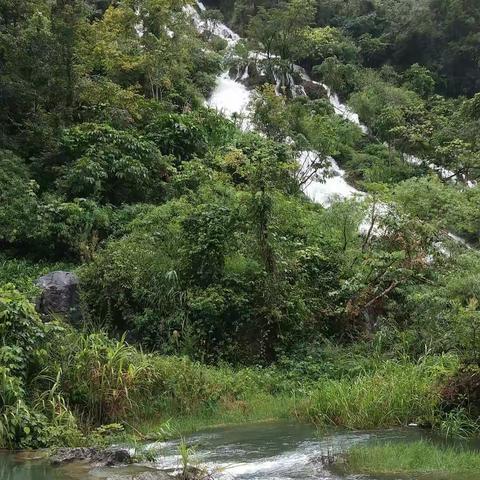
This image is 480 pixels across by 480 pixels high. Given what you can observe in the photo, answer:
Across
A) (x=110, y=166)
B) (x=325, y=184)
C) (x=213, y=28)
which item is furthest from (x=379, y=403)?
(x=213, y=28)

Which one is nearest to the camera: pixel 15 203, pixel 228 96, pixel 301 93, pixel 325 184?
pixel 15 203

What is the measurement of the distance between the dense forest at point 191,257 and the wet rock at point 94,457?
101 centimetres

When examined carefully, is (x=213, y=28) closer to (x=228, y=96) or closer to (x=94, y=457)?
(x=228, y=96)

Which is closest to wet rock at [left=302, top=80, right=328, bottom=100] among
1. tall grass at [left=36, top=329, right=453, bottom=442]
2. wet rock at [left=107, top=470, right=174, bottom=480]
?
tall grass at [left=36, top=329, right=453, bottom=442]

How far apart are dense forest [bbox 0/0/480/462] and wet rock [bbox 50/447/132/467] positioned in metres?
1.01

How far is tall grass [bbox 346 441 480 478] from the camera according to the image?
6.43 metres

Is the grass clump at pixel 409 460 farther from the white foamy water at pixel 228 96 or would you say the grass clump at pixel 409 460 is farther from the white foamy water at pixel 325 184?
the white foamy water at pixel 228 96

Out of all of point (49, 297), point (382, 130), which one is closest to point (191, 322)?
point (49, 297)

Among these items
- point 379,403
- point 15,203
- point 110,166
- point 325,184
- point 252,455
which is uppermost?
point 325,184

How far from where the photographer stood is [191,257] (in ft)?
43.9

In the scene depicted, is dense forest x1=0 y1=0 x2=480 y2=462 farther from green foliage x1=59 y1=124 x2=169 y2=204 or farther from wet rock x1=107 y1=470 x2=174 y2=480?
wet rock x1=107 y1=470 x2=174 y2=480

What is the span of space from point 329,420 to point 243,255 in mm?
5155

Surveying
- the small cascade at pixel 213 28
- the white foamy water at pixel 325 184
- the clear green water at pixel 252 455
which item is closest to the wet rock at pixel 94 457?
the clear green water at pixel 252 455

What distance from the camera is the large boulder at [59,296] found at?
12.9 metres
